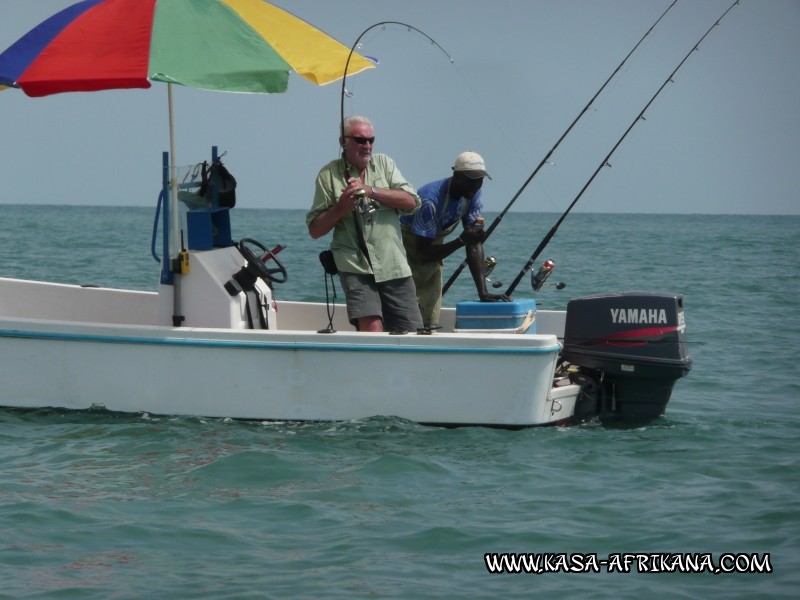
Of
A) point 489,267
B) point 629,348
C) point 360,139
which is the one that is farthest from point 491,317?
point 360,139

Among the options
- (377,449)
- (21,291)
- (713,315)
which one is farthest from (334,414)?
(713,315)

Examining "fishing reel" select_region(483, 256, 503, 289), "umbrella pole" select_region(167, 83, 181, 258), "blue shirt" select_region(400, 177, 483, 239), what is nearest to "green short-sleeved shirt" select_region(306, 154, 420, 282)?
"blue shirt" select_region(400, 177, 483, 239)

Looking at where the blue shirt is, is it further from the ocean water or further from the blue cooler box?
the ocean water

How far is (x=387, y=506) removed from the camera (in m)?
5.82

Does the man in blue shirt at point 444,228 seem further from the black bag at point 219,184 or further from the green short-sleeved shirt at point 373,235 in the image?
the black bag at point 219,184

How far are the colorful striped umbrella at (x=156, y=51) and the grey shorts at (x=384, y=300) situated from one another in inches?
44.9

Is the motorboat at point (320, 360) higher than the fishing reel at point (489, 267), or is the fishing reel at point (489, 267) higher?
the fishing reel at point (489, 267)

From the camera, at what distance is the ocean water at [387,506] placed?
16.2ft

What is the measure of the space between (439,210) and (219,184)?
130 cm

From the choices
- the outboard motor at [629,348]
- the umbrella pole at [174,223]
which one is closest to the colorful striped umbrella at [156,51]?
the umbrella pole at [174,223]

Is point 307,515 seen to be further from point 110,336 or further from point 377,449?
point 110,336

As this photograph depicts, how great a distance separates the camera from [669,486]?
623cm

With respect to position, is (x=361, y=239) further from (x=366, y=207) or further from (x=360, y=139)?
(x=360, y=139)

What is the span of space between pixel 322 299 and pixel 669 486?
10.2 m
